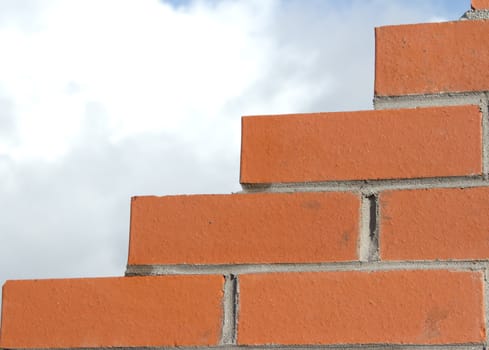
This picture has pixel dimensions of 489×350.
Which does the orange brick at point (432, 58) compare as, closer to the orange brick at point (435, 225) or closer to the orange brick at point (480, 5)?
the orange brick at point (480, 5)

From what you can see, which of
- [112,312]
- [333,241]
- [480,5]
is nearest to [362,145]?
[333,241]

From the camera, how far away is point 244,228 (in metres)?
1.47

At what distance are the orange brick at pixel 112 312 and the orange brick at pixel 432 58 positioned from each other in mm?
367

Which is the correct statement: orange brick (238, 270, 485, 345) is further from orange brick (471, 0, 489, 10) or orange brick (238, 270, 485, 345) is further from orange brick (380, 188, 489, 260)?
orange brick (471, 0, 489, 10)

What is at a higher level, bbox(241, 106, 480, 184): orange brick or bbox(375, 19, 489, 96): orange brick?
bbox(375, 19, 489, 96): orange brick

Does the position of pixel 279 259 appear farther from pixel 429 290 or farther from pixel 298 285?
pixel 429 290

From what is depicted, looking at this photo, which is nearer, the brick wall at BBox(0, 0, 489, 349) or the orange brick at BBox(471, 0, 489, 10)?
the brick wall at BBox(0, 0, 489, 349)

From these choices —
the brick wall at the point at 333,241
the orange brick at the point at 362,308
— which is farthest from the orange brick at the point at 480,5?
the orange brick at the point at 362,308

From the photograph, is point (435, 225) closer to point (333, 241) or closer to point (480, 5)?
point (333, 241)

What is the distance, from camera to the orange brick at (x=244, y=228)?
1.44 meters

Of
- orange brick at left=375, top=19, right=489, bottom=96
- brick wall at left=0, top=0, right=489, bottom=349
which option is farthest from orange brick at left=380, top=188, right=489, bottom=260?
orange brick at left=375, top=19, right=489, bottom=96

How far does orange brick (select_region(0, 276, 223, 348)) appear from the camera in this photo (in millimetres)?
1452

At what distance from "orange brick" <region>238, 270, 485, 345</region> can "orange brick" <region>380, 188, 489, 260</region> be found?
28 millimetres

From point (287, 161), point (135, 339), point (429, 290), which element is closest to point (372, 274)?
point (429, 290)
